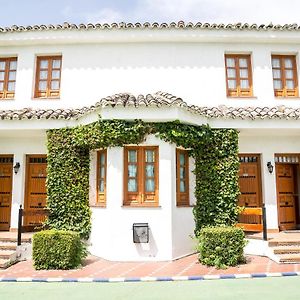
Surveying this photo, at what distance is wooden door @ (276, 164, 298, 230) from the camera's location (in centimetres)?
1328

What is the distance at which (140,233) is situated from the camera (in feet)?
33.2

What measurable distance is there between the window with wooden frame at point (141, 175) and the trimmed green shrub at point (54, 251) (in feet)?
6.73

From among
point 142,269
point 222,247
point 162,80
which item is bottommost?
point 142,269

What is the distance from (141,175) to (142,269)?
9.19 feet

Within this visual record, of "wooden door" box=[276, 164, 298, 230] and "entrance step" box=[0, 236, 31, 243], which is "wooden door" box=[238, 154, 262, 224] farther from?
"entrance step" box=[0, 236, 31, 243]

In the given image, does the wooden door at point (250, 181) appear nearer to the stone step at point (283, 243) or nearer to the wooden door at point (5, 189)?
the stone step at point (283, 243)

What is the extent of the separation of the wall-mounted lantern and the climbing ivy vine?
6.39 feet

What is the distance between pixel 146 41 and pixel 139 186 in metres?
6.08

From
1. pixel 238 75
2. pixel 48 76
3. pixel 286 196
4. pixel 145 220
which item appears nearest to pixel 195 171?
pixel 145 220

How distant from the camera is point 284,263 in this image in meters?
9.66

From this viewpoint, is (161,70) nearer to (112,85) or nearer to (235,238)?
Result: (112,85)

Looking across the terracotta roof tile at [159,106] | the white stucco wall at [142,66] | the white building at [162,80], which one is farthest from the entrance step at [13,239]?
the white stucco wall at [142,66]

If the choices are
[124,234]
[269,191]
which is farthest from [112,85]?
[269,191]

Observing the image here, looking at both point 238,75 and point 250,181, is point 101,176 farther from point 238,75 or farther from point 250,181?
point 238,75
